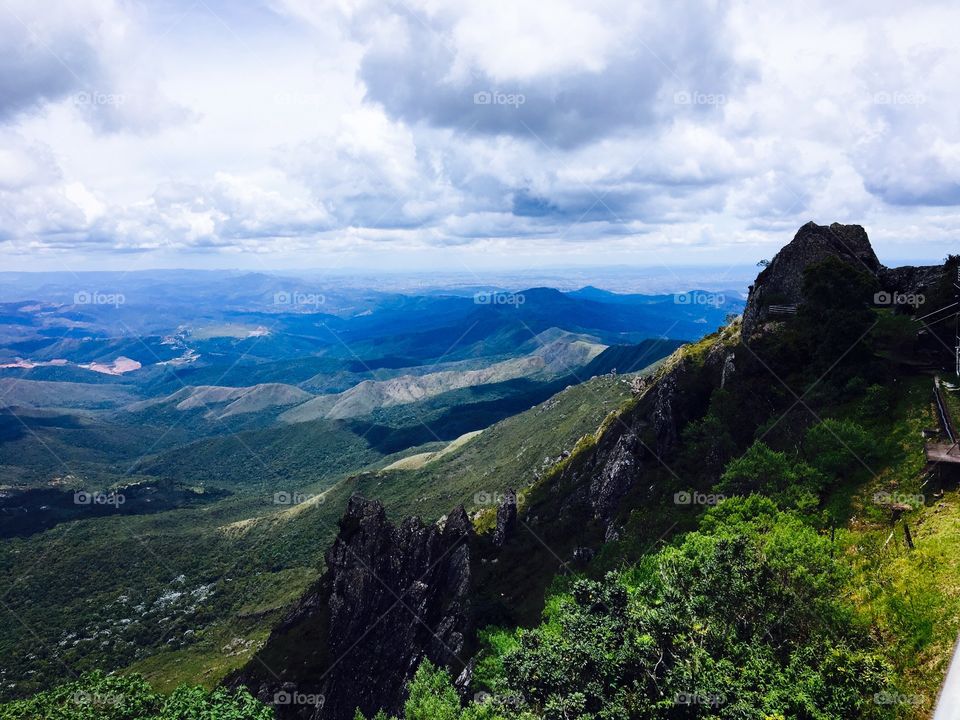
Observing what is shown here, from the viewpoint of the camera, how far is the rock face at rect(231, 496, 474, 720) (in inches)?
2468

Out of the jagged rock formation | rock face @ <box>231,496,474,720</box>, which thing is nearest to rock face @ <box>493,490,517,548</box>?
rock face @ <box>231,496,474,720</box>

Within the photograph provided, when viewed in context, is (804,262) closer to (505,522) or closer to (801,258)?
(801,258)

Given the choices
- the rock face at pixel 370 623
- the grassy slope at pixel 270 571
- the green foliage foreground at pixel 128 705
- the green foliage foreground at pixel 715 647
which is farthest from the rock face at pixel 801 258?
the grassy slope at pixel 270 571

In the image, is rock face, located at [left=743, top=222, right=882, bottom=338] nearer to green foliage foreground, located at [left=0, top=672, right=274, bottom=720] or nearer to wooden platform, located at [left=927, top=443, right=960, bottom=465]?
wooden platform, located at [left=927, top=443, right=960, bottom=465]

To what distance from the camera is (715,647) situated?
23625mm

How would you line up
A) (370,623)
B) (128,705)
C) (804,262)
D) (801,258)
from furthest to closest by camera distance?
(370,623) < (801,258) < (804,262) < (128,705)

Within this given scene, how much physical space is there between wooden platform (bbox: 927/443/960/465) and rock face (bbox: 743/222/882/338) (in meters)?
32.0

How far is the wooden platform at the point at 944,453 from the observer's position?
3230cm

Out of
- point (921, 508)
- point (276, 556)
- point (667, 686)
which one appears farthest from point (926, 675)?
point (276, 556)

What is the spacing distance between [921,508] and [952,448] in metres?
5.22

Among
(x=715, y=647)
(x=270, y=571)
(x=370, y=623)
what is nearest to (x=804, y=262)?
(x=715, y=647)

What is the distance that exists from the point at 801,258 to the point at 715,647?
5948 centimetres

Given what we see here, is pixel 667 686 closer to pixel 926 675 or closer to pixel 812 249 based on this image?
pixel 926 675

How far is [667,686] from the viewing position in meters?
21.7
